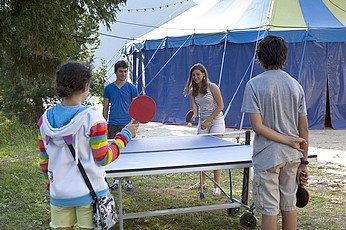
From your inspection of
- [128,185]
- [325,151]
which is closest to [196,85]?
[128,185]

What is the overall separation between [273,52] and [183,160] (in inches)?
46.6

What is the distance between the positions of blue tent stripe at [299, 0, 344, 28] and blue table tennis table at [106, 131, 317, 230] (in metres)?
6.76

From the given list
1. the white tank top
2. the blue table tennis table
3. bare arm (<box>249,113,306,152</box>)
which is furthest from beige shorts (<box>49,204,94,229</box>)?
the white tank top

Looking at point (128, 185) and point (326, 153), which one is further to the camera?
point (326, 153)

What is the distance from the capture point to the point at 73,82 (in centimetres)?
257

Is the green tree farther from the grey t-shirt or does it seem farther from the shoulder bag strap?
the shoulder bag strap

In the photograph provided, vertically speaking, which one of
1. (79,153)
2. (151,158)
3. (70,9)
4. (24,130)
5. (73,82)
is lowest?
(24,130)

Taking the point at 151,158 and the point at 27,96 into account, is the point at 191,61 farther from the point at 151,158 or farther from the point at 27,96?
the point at 151,158

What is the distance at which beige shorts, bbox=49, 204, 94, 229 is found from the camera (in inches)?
104

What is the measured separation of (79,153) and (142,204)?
2857 mm

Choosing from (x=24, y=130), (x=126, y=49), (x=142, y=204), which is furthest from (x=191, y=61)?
(x=142, y=204)

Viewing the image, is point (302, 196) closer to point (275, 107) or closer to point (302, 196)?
point (302, 196)

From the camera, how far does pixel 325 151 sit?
341 inches

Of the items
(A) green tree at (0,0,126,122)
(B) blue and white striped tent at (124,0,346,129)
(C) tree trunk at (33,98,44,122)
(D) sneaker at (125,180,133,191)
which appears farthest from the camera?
(C) tree trunk at (33,98,44,122)
